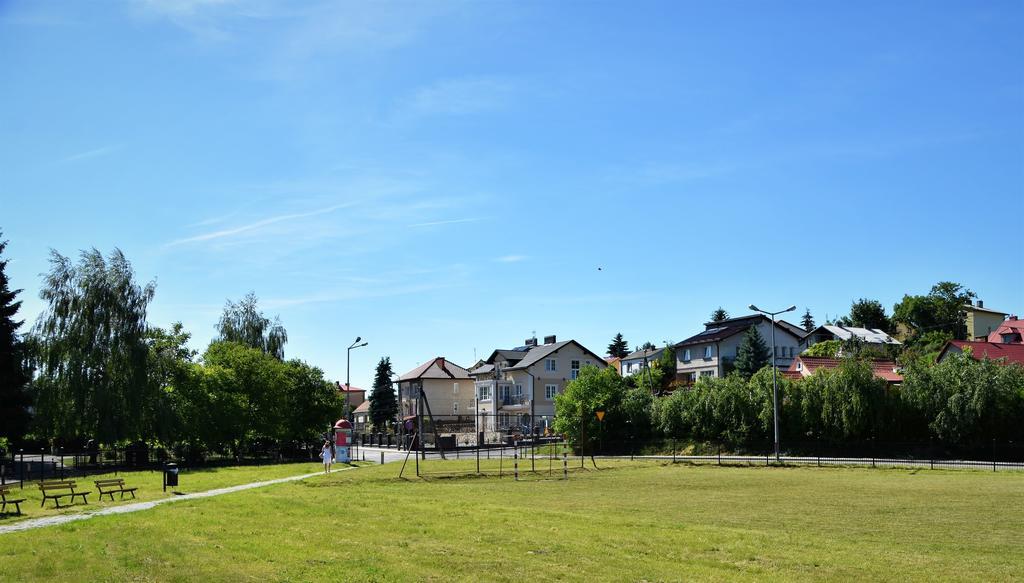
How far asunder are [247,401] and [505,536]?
41101 millimetres

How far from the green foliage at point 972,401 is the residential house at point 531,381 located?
49.7m

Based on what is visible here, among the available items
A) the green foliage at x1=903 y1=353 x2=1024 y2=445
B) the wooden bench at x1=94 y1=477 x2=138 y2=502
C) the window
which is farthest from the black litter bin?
the window

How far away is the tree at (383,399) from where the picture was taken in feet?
355

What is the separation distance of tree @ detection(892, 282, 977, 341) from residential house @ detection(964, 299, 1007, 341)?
2.43 feet

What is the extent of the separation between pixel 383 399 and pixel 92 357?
207 feet

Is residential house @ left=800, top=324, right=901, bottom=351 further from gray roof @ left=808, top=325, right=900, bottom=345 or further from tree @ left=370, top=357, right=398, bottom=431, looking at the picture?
tree @ left=370, top=357, right=398, bottom=431

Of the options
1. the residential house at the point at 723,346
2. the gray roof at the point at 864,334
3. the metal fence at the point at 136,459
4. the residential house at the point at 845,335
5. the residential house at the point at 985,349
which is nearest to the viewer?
the metal fence at the point at 136,459

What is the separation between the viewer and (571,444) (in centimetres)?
6347

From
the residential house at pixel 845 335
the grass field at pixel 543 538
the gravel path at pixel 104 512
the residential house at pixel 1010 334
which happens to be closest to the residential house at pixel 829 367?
the residential house at pixel 1010 334

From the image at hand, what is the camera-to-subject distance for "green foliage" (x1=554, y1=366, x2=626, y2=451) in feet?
210

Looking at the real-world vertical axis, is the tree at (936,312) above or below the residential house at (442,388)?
above

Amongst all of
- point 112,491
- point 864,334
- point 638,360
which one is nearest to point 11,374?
point 112,491

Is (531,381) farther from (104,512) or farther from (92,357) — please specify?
(104,512)

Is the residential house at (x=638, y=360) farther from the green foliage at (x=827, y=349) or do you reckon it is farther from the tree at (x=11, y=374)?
the tree at (x=11, y=374)
